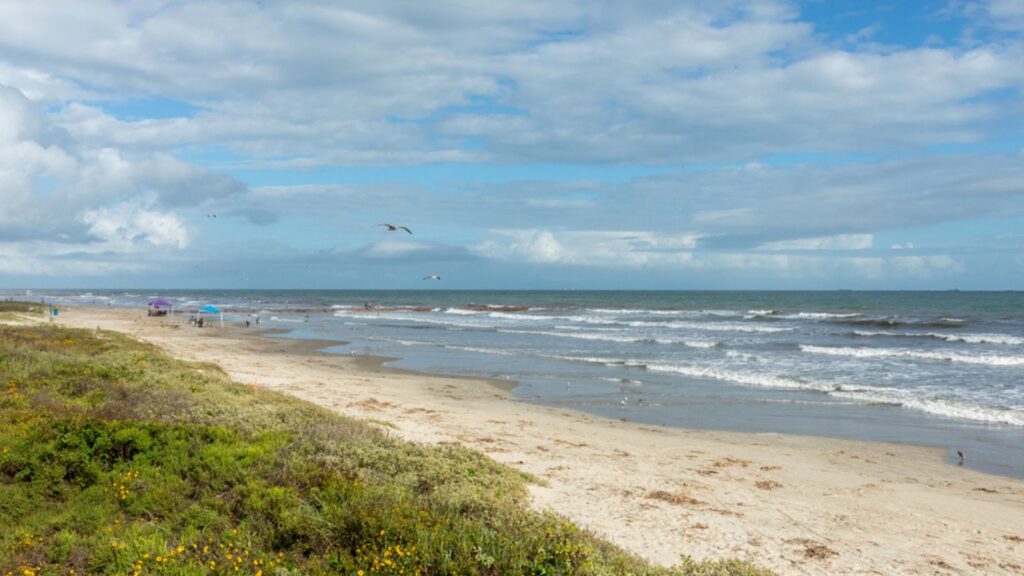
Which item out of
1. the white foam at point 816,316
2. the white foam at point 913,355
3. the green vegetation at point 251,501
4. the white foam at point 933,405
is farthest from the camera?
the white foam at point 816,316

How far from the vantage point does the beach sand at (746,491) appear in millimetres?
8008

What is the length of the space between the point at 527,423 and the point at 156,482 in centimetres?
867

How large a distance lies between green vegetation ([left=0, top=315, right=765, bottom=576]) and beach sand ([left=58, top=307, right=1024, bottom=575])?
1320 mm

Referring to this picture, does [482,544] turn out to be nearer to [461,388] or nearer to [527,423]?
[527,423]

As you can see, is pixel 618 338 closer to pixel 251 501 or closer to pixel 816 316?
pixel 816 316

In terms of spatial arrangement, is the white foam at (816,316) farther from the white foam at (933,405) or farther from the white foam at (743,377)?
the white foam at (933,405)

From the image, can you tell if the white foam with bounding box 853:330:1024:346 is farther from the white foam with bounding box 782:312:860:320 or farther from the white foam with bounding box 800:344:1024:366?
the white foam with bounding box 782:312:860:320

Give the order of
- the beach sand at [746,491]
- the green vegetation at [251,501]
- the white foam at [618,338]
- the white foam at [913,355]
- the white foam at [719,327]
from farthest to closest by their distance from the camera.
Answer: the white foam at [719,327] → the white foam at [618,338] → the white foam at [913,355] → the beach sand at [746,491] → the green vegetation at [251,501]

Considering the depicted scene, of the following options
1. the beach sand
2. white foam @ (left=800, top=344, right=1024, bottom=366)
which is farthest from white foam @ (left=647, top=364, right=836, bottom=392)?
white foam @ (left=800, top=344, right=1024, bottom=366)

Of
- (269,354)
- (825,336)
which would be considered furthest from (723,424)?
(825,336)

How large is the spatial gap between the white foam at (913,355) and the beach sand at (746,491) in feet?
57.6

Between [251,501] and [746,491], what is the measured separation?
6.77 meters

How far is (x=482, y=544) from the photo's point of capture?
6.38 meters

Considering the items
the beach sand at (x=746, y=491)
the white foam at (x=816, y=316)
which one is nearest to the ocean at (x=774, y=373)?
the beach sand at (x=746, y=491)
